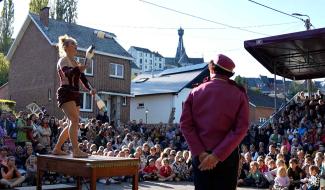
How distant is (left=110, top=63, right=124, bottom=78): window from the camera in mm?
31562

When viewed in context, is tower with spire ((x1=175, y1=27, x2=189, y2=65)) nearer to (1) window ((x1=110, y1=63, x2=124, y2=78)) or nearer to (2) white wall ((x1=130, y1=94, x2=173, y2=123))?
(2) white wall ((x1=130, y1=94, x2=173, y2=123))

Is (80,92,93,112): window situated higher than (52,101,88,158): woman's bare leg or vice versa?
(80,92,93,112): window

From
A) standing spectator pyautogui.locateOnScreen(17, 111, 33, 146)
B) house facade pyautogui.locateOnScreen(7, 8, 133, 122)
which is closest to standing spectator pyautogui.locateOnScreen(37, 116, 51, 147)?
standing spectator pyautogui.locateOnScreen(17, 111, 33, 146)

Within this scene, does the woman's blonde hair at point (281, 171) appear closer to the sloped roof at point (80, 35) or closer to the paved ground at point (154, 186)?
the paved ground at point (154, 186)

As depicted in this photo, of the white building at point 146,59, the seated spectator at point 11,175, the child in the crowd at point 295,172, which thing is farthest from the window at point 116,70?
the white building at point 146,59

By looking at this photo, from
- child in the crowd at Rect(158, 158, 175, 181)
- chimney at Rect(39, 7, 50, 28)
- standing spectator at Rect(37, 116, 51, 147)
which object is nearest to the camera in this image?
child in the crowd at Rect(158, 158, 175, 181)

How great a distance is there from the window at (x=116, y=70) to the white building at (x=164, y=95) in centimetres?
406

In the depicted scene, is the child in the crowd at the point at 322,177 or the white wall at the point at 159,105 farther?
the white wall at the point at 159,105

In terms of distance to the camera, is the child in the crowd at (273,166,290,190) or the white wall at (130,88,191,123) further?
the white wall at (130,88,191,123)

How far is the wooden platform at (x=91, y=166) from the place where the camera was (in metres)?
5.69

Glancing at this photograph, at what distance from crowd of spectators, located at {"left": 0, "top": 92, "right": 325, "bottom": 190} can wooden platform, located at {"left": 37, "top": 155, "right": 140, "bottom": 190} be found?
3.40 metres

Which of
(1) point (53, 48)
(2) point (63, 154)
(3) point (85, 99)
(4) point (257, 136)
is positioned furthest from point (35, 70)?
(2) point (63, 154)

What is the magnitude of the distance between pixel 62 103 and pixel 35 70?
25524 millimetres

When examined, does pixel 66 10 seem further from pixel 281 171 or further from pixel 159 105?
pixel 281 171
